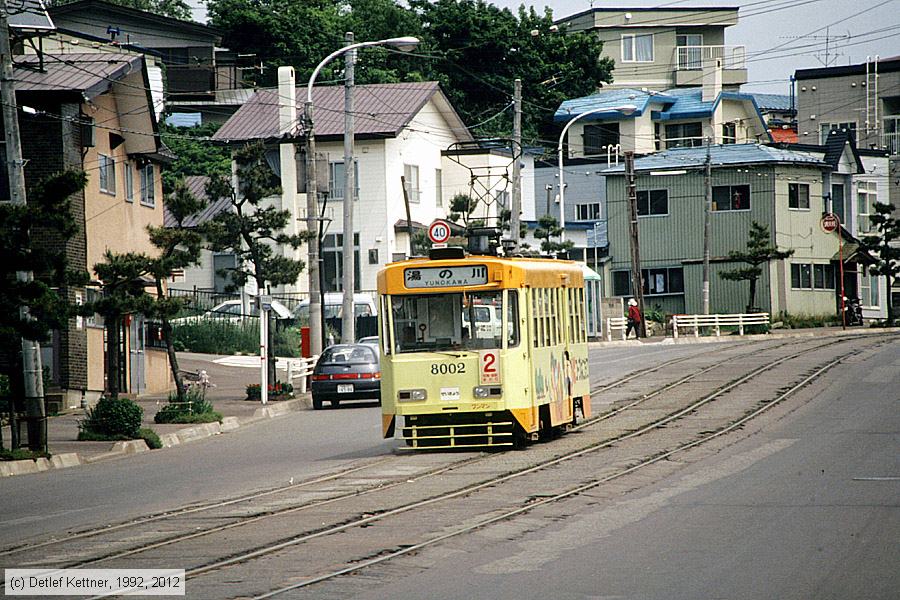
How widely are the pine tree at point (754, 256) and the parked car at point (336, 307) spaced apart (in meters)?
17.5

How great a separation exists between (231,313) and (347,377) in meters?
18.7

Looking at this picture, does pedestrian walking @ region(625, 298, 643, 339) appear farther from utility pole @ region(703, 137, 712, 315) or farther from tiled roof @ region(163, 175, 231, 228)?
tiled roof @ region(163, 175, 231, 228)

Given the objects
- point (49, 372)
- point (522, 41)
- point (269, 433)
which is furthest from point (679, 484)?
point (522, 41)

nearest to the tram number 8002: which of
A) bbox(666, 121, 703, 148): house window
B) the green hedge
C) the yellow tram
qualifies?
the yellow tram

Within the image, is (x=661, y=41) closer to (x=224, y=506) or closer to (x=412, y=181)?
(x=412, y=181)

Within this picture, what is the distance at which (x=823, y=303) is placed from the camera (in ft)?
215

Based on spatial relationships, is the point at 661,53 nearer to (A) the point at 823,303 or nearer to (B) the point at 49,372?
(A) the point at 823,303

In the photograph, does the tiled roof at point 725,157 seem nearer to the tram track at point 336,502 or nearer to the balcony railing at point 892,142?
the balcony railing at point 892,142

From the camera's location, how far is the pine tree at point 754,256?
193 feet

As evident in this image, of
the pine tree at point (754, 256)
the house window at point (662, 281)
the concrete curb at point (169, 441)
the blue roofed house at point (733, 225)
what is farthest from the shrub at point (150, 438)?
the house window at point (662, 281)

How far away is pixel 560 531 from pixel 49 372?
22.8m

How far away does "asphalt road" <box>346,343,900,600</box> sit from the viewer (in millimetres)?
9477

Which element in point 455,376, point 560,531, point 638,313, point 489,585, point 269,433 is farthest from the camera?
point 638,313

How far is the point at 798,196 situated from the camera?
214 ft
